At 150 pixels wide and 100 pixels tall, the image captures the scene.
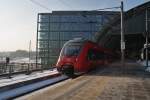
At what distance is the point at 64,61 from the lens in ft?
74.8

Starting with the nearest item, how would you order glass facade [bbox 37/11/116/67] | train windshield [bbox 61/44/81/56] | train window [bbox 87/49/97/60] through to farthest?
train windshield [bbox 61/44/81/56] < train window [bbox 87/49/97/60] < glass facade [bbox 37/11/116/67]

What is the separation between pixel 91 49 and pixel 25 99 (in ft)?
47.6

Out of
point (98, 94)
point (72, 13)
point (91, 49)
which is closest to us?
point (98, 94)

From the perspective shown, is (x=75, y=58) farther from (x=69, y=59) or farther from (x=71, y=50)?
(x=71, y=50)

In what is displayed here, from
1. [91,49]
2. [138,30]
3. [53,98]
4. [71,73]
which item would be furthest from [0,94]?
[138,30]

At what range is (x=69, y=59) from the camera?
22.7 meters

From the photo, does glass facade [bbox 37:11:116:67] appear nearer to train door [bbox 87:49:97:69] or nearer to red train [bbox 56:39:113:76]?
train door [bbox 87:49:97:69]

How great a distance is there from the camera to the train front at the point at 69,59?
883 inches

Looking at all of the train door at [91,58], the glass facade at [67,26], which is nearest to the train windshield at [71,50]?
the train door at [91,58]

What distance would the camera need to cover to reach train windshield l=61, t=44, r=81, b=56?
23.1 m

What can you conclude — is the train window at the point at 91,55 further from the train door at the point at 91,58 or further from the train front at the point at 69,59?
the train front at the point at 69,59

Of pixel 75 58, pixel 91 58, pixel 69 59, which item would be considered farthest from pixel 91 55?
pixel 69 59

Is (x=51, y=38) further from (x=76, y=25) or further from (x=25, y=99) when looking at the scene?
(x=25, y=99)

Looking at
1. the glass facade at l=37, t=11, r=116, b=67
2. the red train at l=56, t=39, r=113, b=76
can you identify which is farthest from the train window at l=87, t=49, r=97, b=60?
the glass facade at l=37, t=11, r=116, b=67
